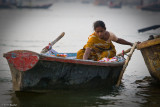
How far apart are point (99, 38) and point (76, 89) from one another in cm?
103

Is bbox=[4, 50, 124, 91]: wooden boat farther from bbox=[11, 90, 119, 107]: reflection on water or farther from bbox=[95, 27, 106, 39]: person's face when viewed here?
bbox=[95, 27, 106, 39]: person's face

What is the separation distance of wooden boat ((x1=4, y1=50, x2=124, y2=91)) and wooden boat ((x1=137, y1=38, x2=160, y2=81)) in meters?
0.71

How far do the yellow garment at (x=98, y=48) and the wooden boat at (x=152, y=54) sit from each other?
55 centimetres

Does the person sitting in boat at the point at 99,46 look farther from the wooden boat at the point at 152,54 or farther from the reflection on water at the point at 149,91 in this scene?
the reflection on water at the point at 149,91

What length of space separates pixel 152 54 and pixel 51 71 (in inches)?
75.9

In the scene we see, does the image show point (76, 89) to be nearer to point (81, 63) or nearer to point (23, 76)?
point (81, 63)

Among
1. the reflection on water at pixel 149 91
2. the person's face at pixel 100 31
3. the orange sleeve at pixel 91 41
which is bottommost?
the reflection on water at pixel 149 91

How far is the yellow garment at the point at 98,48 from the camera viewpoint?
5.93 metres

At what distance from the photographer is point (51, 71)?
201 inches

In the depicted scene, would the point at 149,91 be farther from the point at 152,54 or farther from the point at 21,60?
the point at 21,60

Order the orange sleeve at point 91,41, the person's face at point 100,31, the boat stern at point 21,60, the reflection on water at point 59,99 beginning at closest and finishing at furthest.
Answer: the boat stern at point 21,60, the reflection on water at point 59,99, the person's face at point 100,31, the orange sleeve at point 91,41

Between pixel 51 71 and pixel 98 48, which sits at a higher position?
pixel 98 48

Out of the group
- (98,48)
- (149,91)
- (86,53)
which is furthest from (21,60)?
(149,91)

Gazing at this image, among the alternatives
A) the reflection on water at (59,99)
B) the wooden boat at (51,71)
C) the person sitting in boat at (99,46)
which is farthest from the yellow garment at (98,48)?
the reflection on water at (59,99)
